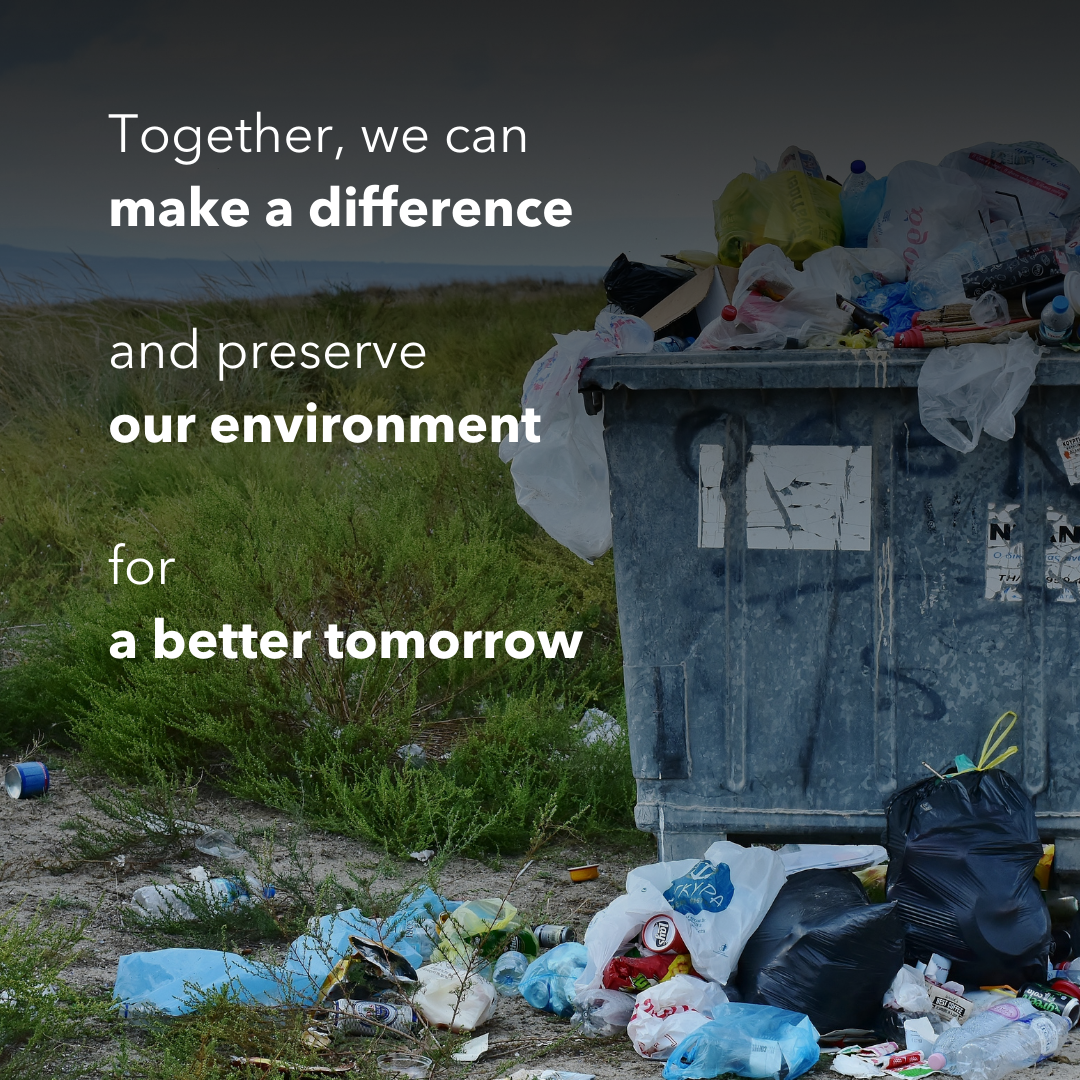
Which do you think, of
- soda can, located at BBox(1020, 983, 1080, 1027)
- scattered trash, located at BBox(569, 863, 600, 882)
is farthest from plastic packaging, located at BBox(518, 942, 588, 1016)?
soda can, located at BBox(1020, 983, 1080, 1027)

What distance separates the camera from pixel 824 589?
110 inches

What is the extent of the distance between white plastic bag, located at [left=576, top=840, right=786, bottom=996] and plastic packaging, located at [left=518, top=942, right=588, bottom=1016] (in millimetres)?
45

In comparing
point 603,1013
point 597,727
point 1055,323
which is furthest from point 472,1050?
point 1055,323

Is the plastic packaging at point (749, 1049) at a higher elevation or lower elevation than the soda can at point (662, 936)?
lower

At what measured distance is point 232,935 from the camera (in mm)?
2875

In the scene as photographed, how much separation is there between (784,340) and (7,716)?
120 inches

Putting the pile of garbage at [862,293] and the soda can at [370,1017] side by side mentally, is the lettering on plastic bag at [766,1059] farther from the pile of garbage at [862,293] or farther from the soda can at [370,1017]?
the pile of garbage at [862,293]

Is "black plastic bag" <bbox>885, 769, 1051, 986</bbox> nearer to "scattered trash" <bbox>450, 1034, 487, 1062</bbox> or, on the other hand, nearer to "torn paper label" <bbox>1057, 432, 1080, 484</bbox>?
"torn paper label" <bbox>1057, 432, 1080, 484</bbox>

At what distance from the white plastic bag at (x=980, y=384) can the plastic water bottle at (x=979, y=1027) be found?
114 centimetres

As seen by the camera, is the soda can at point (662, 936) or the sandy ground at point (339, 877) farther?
the soda can at point (662, 936)

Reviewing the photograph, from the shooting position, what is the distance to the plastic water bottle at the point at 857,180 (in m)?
3.22

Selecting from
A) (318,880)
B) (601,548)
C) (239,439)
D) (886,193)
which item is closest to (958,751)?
(601,548)

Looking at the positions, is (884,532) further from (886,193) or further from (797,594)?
(886,193)

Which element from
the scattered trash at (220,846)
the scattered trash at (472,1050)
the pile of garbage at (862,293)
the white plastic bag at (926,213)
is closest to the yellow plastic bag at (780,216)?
the pile of garbage at (862,293)
